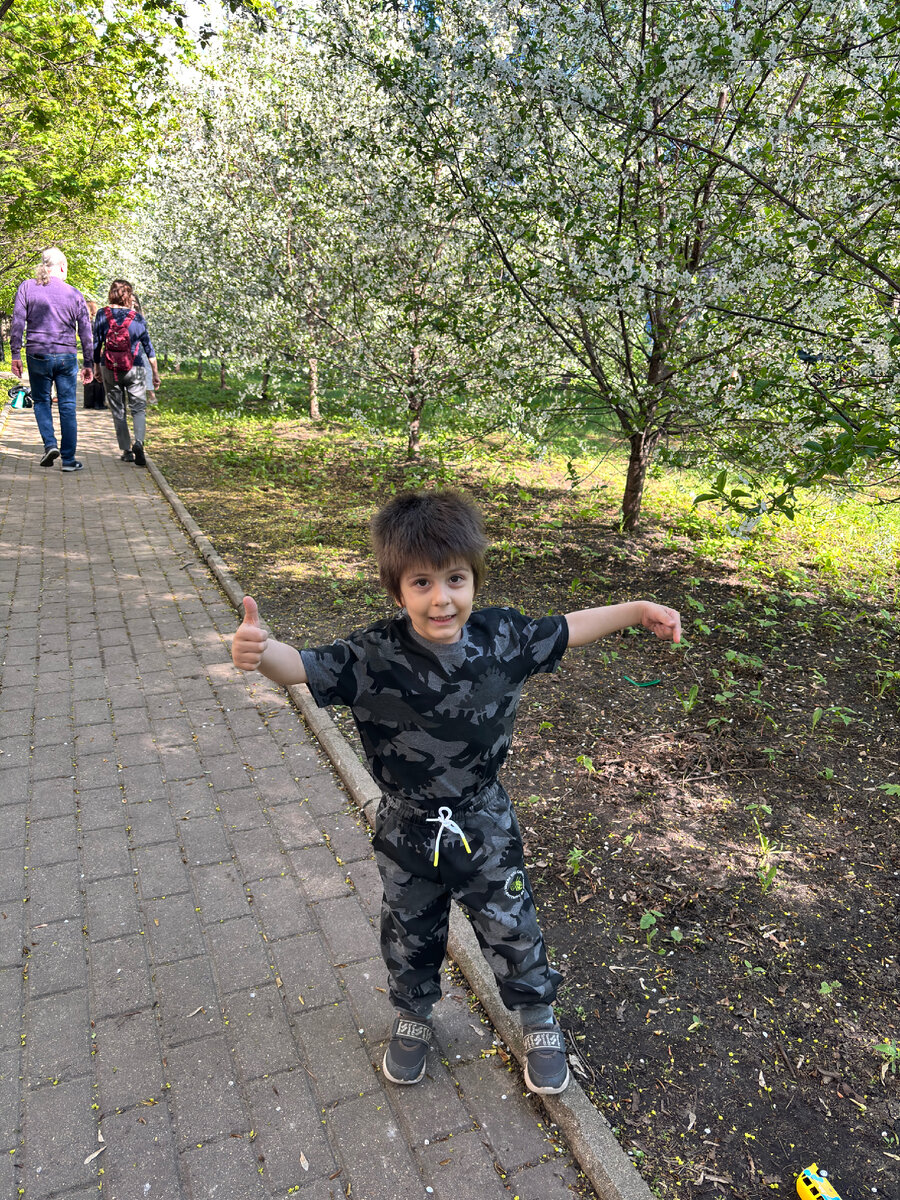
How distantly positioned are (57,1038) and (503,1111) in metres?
1.47

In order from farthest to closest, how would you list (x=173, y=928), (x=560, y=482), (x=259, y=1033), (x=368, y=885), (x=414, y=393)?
(x=560, y=482)
(x=414, y=393)
(x=368, y=885)
(x=173, y=928)
(x=259, y=1033)

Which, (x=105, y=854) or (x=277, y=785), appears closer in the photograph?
(x=105, y=854)

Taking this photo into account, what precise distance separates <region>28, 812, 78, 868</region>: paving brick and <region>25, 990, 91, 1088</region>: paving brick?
2.56 feet

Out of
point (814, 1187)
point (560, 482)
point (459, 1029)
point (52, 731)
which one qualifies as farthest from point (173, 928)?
point (560, 482)

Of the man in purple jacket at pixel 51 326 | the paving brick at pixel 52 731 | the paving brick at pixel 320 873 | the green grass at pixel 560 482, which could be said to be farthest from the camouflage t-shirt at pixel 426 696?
the man in purple jacket at pixel 51 326

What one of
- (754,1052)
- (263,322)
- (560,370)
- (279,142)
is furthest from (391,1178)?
(279,142)

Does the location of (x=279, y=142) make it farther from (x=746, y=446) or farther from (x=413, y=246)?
(x=746, y=446)

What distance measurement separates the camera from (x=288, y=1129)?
2260 millimetres

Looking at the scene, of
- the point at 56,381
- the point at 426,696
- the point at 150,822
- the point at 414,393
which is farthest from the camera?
the point at 56,381

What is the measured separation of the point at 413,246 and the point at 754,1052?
787cm

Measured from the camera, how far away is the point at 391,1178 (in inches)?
84.0

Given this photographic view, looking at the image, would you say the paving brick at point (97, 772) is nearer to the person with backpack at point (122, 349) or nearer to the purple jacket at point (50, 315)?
the purple jacket at point (50, 315)

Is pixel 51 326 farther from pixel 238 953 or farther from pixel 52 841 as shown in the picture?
pixel 238 953

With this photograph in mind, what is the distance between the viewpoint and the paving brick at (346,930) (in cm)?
293
